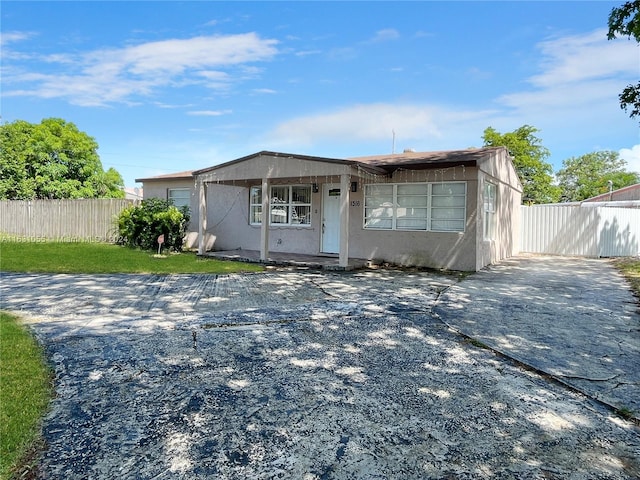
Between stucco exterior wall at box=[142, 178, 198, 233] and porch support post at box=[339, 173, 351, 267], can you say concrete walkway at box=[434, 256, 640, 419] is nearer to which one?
porch support post at box=[339, 173, 351, 267]

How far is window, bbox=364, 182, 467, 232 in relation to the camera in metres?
10.9

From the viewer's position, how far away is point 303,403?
3.19m

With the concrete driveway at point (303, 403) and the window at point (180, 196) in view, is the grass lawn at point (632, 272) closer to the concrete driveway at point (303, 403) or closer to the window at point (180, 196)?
the concrete driveway at point (303, 403)

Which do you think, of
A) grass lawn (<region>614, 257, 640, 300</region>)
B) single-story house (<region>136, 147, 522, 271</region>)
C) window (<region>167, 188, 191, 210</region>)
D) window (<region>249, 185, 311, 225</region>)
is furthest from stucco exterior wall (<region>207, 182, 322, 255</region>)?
grass lawn (<region>614, 257, 640, 300</region>)

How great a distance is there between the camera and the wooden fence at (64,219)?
1617 cm

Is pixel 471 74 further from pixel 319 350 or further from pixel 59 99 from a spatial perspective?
pixel 59 99

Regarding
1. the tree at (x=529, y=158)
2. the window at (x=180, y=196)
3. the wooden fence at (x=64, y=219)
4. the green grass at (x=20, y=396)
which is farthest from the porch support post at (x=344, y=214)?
the tree at (x=529, y=158)

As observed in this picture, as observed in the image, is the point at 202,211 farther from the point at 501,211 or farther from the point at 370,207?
the point at 501,211

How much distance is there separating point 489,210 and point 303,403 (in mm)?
10636

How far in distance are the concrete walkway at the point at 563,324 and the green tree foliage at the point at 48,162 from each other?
24.8 meters

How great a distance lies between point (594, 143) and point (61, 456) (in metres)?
66.1

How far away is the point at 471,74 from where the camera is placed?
1678cm

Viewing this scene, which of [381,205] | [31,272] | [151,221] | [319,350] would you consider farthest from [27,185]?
[319,350]

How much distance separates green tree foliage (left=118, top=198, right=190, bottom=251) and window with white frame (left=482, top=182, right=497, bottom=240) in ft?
32.8
